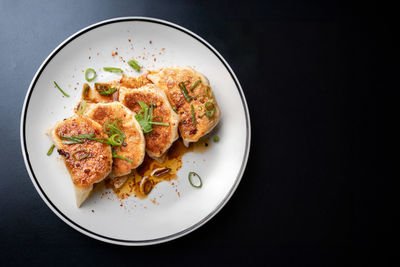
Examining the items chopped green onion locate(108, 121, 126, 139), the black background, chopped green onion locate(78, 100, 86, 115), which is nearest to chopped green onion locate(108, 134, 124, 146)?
chopped green onion locate(108, 121, 126, 139)

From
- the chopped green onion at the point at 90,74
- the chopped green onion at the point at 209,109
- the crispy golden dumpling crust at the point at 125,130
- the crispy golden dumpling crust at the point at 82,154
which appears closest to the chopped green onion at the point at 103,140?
the crispy golden dumpling crust at the point at 82,154

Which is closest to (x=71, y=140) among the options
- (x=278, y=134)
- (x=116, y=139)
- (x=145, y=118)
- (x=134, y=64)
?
(x=116, y=139)

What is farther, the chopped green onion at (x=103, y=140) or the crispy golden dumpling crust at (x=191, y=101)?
the crispy golden dumpling crust at (x=191, y=101)

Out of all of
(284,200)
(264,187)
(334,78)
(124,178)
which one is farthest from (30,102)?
(334,78)

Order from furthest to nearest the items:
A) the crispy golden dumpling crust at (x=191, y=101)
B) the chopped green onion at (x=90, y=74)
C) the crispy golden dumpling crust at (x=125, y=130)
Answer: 1. the chopped green onion at (x=90, y=74)
2. the crispy golden dumpling crust at (x=191, y=101)
3. the crispy golden dumpling crust at (x=125, y=130)

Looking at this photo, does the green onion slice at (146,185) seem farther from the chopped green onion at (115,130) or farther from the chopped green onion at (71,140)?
the chopped green onion at (71,140)

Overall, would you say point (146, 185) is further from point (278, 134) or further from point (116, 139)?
point (278, 134)
